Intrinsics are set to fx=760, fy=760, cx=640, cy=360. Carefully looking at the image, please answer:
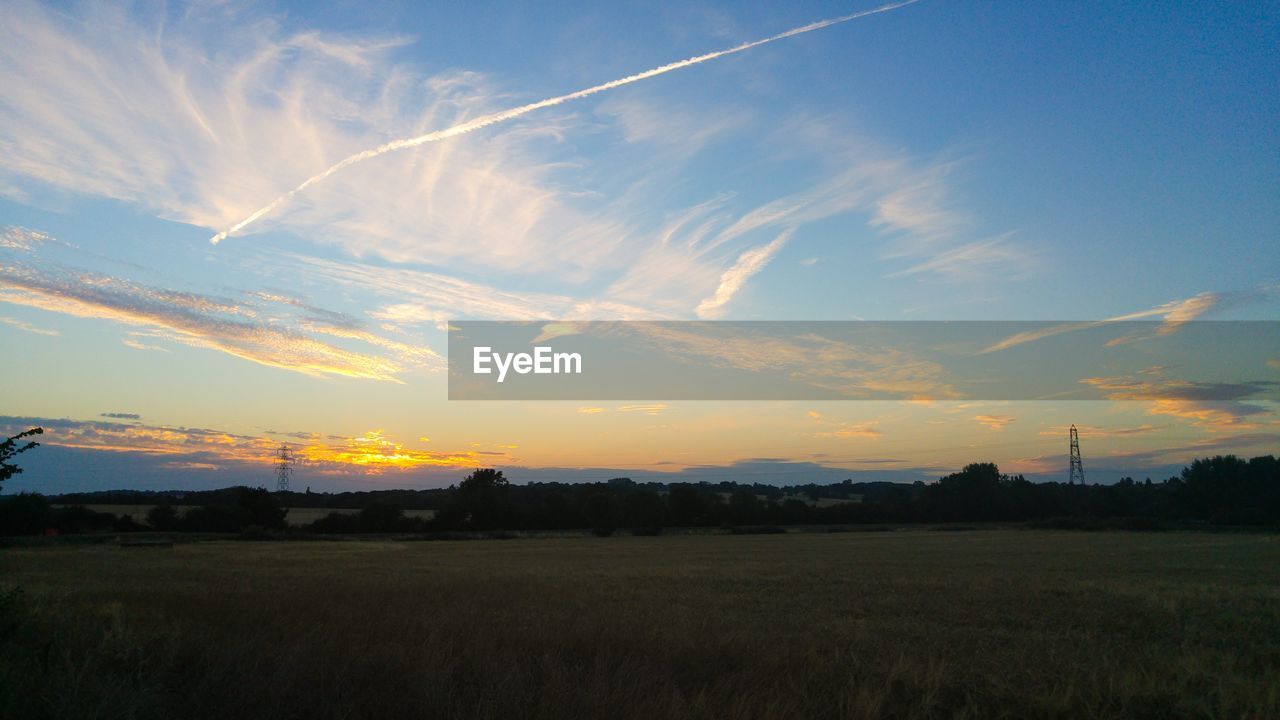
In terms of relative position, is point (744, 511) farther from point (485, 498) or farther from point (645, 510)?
point (485, 498)

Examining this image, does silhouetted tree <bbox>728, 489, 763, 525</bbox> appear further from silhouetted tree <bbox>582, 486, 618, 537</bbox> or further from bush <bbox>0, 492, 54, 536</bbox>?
bush <bbox>0, 492, 54, 536</bbox>

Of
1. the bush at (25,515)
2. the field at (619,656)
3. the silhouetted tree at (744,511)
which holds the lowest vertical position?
the silhouetted tree at (744,511)

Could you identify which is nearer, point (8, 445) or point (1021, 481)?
point (8, 445)

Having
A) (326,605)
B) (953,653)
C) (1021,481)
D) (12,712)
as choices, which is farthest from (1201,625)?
(1021,481)

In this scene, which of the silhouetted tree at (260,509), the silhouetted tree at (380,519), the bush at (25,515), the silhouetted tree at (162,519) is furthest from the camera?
the silhouetted tree at (380,519)

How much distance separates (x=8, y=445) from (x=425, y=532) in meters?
77.9

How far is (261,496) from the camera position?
81.4 meters

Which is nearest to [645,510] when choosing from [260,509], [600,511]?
[600,511]

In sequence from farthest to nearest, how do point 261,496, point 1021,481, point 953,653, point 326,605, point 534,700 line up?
1. point 1021,481
2. point 261,496
3. point 326,605
4. point 953,653
5. point 534,700

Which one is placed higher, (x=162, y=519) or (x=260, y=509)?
(x=260, y=509)

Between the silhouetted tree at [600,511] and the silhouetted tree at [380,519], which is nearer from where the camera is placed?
the silhouetted tree at [380,519]

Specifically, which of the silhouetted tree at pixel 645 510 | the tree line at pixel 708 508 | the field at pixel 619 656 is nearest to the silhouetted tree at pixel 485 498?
the tree line at pixel 708 508

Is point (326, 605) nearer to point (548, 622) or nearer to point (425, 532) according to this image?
point (548, 622)

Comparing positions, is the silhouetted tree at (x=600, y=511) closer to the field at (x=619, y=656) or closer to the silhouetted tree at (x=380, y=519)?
the silhouetted tree at (x=380, y=519)
